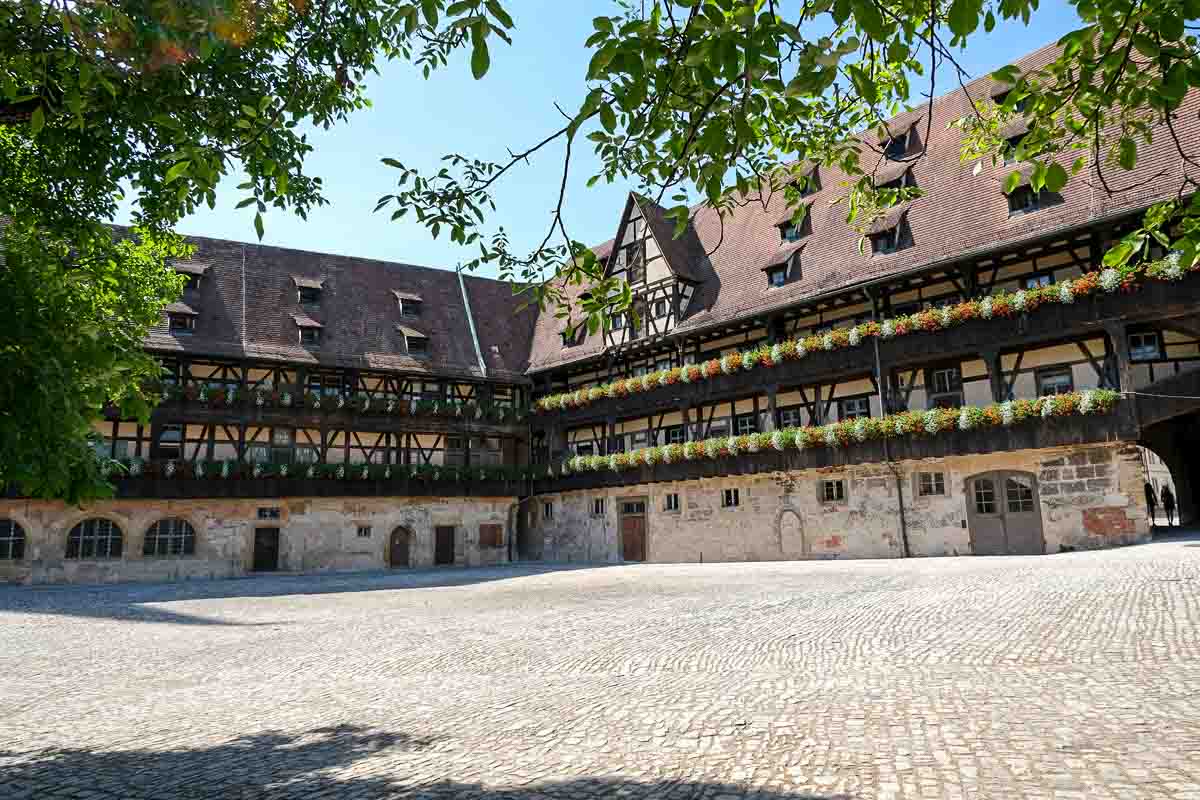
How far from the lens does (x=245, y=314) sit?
3094 cm

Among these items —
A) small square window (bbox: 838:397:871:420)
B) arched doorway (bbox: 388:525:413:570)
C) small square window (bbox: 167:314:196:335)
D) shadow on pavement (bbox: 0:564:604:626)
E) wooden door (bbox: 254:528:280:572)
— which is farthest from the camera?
Result: arched doorway (bbox: 388:525:413:570)

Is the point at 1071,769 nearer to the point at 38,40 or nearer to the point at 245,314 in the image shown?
the point at 38,40

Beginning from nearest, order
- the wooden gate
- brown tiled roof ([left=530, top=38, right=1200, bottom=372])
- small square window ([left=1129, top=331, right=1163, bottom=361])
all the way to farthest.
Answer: small square window ([left=1129, top=331, right=1163, bottom=361])
brown tiled roof ([left=530, top=38, right=1200, bottom=372])
the wooden gate

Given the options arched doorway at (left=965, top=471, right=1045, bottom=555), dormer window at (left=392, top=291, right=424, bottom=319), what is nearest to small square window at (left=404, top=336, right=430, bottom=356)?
dormer window at (left=392, top=291, right=424, bottom=319)

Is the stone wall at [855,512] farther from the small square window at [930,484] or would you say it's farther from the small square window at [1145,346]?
the small square window at [1145,346]

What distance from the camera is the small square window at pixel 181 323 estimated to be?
28966 millimetres

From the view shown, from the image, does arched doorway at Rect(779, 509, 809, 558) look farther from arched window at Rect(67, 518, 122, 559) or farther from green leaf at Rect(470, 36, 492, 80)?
green leaf at Rect(470, 36, 492, 80)

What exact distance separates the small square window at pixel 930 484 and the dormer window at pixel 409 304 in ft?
73.8

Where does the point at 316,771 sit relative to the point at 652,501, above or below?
below

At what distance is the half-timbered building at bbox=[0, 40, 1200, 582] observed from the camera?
18.6 m

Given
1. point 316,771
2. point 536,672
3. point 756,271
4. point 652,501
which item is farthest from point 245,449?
point 316,771

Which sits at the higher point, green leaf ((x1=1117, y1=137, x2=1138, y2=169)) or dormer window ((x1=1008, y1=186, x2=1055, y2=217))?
dormer window ((x1=1008, y1=186, x2=1055, y2=217))

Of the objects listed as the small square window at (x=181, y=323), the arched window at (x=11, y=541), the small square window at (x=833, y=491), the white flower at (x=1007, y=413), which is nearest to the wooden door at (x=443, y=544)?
the small square window at (x=181, y=323)

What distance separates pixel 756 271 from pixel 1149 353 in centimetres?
1217
